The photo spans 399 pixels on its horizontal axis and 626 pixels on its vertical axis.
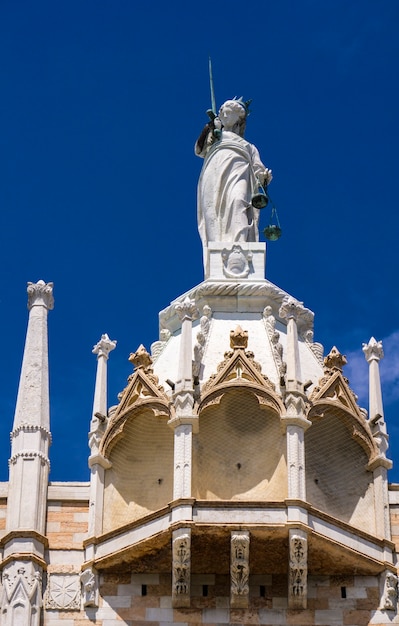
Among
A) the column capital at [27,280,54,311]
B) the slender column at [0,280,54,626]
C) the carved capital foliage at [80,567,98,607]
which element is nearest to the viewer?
the slender column at [0,280,54,626]

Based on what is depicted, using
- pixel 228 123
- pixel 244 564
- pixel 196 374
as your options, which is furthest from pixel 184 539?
pixel 228 123

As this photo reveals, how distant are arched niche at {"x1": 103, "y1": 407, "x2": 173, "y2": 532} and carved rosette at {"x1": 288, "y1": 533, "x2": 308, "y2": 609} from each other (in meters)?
2.05

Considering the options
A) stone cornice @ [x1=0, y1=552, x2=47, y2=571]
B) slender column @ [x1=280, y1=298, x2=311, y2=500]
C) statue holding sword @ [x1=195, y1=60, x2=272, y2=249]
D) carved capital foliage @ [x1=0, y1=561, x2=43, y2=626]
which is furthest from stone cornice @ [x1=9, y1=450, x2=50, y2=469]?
statue holding sword @ [x1=195, y1=60, x2=272, y2=249]

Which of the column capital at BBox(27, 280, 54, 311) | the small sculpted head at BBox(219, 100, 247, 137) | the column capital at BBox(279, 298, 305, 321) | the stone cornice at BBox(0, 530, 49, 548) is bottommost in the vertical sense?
the stone cornice at BBox(0, 530, 49, 548)

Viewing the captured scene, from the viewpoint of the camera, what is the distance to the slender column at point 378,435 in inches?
1129

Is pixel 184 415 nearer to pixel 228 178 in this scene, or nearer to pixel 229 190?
pixel 229 190

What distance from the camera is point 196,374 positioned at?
95.8 ft

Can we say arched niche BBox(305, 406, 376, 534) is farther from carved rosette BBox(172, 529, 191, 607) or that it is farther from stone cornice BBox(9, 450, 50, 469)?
stone cornice BBox(9, 450, 50, 469)

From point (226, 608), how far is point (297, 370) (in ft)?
11.2

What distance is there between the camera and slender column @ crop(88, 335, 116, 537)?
93.8 feet

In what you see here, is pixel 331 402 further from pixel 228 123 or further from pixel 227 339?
pixel 228 123

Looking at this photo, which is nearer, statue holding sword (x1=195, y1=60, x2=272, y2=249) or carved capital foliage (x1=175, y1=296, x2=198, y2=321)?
carved capital foliage (x1=175, y1=296, x2=198, y2=321)

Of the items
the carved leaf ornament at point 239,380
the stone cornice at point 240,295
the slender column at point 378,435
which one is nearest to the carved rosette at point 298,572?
the slender column at point 378,435

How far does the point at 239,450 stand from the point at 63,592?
10.0 feet
